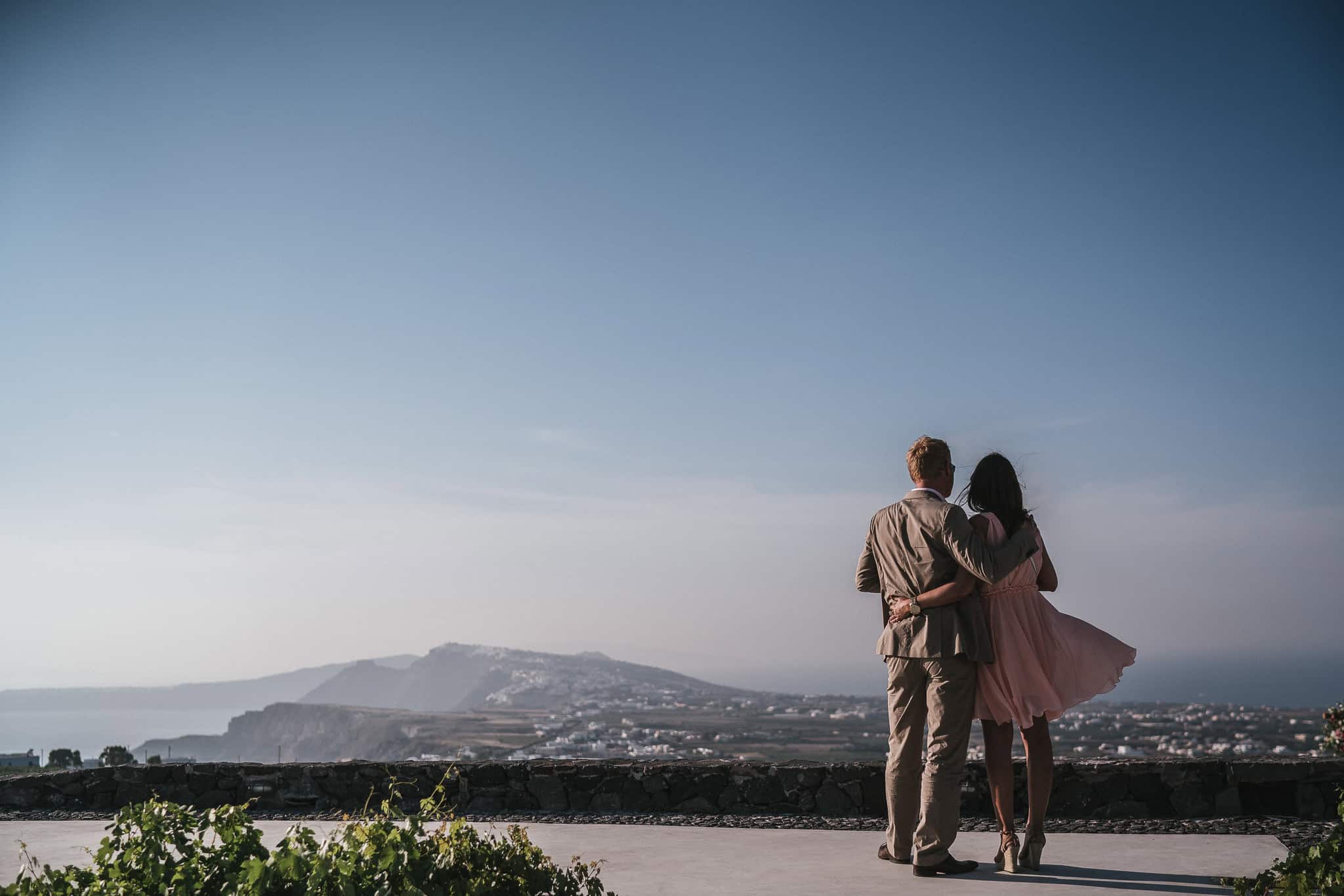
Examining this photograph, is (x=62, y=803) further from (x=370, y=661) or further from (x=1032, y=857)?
(x=370, y=661)

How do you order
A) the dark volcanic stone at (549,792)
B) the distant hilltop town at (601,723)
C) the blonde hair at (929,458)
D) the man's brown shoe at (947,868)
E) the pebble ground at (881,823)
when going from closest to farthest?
the man's brown shoe at (947,868) < the blonde hair at (929,458) < the pebble ground at (881,823) < the dark volcanic stone at (549,792) < the distant hilltop town at (601,723)

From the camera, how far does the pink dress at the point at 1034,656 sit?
3.75 m

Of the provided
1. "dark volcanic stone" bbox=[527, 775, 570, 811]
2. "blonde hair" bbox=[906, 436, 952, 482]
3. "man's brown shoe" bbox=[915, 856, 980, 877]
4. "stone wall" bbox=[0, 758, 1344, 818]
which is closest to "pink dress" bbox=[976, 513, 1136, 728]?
"blonde hair" bbox=[906, 436, 952, 482]

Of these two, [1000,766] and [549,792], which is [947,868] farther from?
[549,792]

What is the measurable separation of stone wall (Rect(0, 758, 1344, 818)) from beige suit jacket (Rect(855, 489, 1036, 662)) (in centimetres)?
168

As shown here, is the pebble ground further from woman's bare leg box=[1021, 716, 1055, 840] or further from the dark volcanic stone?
woman's bare leg box=[1021, 716, 1055, 840]

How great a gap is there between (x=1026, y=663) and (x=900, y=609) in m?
0.50

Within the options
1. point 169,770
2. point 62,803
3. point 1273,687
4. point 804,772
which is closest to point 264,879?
point 804,772

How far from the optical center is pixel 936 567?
12.6 ft

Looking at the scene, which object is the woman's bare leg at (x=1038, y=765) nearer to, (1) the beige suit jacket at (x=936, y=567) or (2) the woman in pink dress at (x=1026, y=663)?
(2) the woman in pink dress at (x=1026, y=663)

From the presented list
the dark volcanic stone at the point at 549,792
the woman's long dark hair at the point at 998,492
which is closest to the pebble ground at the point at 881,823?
the dark volcanic stone at the point at 549,792

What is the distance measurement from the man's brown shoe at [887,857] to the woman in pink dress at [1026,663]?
343 mm

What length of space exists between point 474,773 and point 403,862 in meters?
4.23


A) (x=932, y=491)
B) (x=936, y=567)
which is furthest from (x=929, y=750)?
(x=932, y=491)
